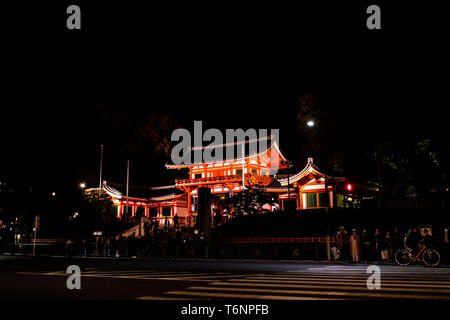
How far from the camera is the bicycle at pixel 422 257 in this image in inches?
700

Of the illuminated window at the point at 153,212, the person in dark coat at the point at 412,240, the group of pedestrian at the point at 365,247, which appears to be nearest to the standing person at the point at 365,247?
the group of pedestrian at the point at 365,247

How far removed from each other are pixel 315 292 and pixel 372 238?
15.3 meters

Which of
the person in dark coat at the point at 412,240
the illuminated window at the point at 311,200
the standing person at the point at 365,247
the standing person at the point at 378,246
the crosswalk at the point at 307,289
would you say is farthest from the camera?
the illuminated window at the point at 311,200

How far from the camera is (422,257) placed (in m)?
18.2

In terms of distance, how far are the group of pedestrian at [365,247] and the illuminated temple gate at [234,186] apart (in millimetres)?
16644

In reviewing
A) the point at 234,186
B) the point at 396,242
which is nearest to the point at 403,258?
the point at 396,242

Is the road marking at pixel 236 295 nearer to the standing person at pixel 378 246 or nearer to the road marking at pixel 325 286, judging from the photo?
the road marking at pixel 325 286

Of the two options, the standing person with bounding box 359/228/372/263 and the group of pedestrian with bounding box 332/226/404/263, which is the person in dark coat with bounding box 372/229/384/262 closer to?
the group of pedestrian with bounding box 332/226/404/263

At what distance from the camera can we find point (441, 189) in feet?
107

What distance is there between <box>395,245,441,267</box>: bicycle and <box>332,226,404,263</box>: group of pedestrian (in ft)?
5.22

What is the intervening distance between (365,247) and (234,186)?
31576 mm

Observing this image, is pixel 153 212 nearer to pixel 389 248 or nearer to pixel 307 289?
pixel 389 248

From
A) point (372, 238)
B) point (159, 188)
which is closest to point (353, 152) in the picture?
point (372, 238)
